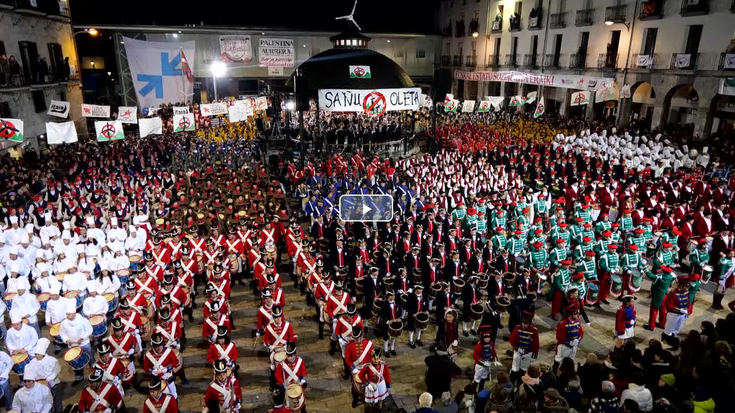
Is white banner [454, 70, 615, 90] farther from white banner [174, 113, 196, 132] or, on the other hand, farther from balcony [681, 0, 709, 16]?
white banner [174, 113, 196, 132]

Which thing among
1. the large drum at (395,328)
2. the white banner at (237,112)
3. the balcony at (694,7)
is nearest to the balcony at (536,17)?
the balcony at (694,7)

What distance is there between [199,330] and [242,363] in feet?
6.11

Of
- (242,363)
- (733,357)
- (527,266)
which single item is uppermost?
(733,357)

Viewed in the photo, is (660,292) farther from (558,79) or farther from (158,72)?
(158,72)

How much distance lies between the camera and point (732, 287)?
12.4 m

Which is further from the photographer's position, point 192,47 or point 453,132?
point 192,47

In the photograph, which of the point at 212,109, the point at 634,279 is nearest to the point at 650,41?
the point at 634,279

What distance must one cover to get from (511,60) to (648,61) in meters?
14.5

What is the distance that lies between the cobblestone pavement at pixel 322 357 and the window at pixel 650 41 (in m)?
19.7

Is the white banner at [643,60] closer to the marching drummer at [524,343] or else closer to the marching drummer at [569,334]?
the marching drummer at [569,334]

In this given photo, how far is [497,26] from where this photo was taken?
40938 millimetres

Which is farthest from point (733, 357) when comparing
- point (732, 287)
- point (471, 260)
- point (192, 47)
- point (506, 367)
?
point (192, 47)

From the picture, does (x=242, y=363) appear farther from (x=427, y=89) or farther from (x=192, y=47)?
(x=427, y=89)

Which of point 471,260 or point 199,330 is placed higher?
point 471,260
